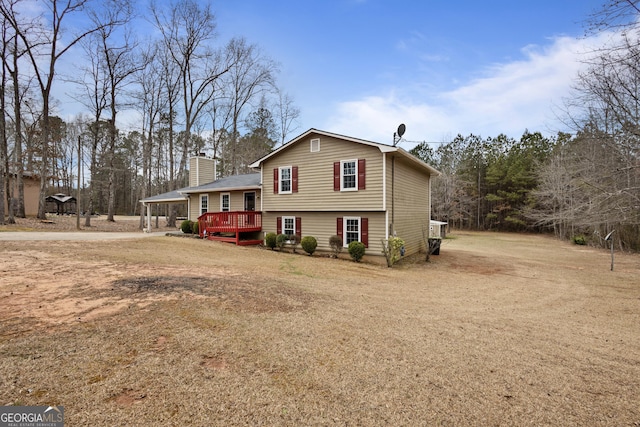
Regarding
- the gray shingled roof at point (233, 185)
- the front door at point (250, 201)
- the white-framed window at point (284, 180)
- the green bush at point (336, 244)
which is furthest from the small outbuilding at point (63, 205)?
the green bush at point (336, 244)

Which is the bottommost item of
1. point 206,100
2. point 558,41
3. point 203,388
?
point 203,388

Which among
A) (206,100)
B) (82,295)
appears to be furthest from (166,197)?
(82,295)

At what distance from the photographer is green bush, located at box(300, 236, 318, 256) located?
14297 millimetres

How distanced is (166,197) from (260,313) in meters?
19.8

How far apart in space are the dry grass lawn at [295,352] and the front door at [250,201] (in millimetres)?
9700

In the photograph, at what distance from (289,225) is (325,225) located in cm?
218

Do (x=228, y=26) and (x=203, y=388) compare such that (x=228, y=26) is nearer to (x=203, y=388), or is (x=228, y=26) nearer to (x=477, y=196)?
(x=203, y=388)

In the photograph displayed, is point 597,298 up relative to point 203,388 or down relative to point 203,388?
down

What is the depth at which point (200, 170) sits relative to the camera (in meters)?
21.6

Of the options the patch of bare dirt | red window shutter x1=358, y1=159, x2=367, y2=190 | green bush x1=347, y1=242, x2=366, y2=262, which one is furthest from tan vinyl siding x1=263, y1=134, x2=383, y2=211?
the patch of bare dirt

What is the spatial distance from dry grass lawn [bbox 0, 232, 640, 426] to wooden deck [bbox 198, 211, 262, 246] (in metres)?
7.98

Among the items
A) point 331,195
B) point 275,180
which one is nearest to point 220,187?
point 275,180

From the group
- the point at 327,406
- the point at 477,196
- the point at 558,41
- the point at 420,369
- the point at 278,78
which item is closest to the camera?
the point at 327,406

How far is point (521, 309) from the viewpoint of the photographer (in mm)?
6809
